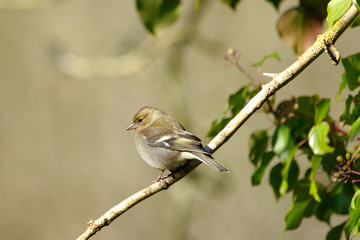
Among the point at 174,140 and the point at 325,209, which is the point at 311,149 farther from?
the point at 174,140

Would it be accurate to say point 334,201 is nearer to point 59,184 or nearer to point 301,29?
point 301,29

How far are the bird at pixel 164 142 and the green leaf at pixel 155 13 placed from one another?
739 millimetres

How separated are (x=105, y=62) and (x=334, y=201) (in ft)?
14.2

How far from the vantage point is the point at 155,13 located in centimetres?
243

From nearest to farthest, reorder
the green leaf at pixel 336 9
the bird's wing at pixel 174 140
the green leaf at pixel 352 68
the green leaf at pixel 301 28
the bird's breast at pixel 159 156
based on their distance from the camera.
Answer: the green leaf at pixel 336 9, the green leaf at pixel 352 68, the green leaf at pixel 301 28, the bird's wing at pixel 174 140, the bird's breast at pixel 159 156

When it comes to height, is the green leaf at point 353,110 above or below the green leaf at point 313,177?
above

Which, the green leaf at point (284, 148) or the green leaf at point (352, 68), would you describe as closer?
the green leaf at point (352, 68)

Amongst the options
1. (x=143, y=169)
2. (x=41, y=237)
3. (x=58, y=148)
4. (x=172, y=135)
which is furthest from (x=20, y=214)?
(x=172, y=135)

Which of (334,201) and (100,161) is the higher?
(100,161)

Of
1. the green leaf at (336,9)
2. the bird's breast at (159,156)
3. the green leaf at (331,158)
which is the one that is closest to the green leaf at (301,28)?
the green leaf at (331,158)

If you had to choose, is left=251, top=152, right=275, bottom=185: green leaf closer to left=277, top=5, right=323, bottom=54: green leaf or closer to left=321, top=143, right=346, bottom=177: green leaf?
left=321, top=143, right=346, bottom=177: green leaf

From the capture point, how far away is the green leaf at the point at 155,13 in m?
2.42

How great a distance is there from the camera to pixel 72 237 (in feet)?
27.8

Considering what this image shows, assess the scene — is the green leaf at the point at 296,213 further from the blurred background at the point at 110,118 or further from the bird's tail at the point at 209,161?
the blurred background at the point at 110,118
